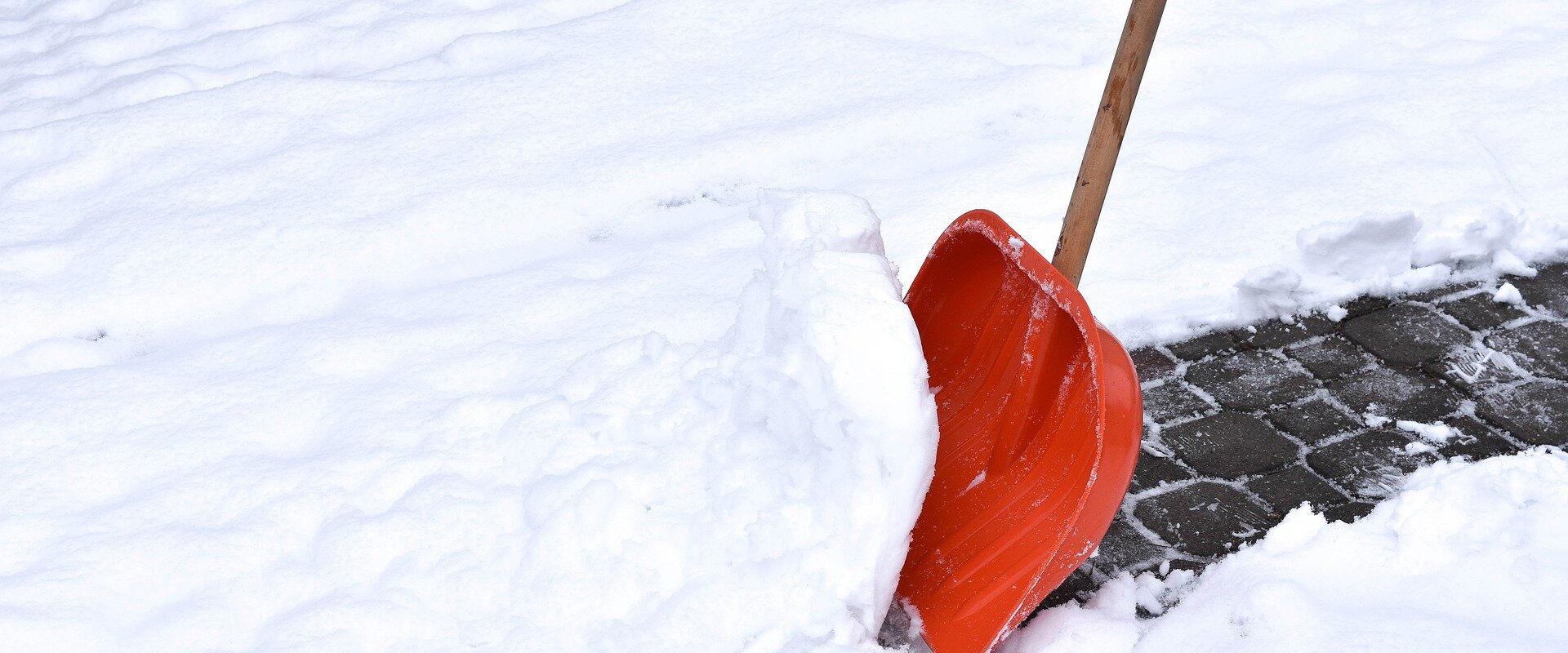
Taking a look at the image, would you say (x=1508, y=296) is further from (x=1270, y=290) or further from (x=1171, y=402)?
(x=1171, y=402)

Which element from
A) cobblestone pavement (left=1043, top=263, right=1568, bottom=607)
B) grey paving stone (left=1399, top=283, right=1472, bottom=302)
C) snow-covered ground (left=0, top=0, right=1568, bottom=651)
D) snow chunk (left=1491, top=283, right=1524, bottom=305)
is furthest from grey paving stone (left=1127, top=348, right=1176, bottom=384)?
snow chunk (left=1491, top=283, right=1524, bottom=305)

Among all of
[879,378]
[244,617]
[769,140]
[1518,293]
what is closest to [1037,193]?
[769,140]

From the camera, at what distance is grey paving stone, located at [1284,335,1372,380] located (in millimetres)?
2705

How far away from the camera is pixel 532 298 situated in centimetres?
294

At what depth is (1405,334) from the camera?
111 inches

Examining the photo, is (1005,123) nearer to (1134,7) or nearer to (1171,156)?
(1171,156)

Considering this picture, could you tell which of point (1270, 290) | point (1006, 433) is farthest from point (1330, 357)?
point (1006, 433)

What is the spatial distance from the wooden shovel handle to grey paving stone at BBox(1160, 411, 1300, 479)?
25.4 inches

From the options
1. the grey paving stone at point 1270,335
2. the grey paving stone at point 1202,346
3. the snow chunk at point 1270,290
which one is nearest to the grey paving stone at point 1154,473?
the grey paving stone at point 1202,346

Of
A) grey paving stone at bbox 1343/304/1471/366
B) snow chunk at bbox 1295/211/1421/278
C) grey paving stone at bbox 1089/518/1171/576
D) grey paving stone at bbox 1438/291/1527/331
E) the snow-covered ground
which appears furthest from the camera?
snow chunk at bbox 1295/211/1421/278

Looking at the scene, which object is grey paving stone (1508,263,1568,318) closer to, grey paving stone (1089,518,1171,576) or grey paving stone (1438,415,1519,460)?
grey paving stone (1438,415,1519,460)

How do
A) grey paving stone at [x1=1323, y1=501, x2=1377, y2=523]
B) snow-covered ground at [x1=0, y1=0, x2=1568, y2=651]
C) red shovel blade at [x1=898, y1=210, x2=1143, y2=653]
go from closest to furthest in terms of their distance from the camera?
red shovel blade at [x1=898, y1=210, x2=1143, y2=653]
snow-covered ground at [x1=0, y1=0, x2=1568, y2=651]
grey paving stone at [x1=1323, y1=501, x2=1377, y2=523]

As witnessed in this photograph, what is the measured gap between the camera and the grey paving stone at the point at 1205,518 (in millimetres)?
2221

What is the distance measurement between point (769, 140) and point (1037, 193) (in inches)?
33.5
